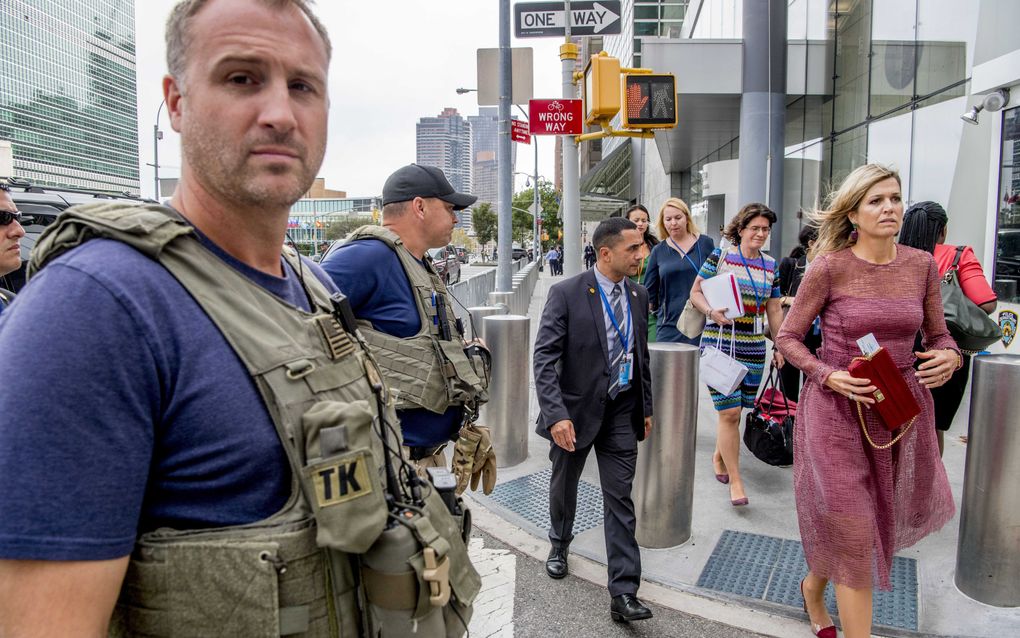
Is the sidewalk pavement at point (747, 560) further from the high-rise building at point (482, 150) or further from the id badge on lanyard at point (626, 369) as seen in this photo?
the high-rise building at point (482, 150)

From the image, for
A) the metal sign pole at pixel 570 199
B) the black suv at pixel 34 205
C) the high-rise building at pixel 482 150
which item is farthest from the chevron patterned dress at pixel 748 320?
the high-rise building at pixel 482 150

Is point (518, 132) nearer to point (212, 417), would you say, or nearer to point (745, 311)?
point (745, 311)

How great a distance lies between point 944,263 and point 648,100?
410cm

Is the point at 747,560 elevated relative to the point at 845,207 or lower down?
lower down

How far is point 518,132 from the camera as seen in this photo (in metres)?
9.43

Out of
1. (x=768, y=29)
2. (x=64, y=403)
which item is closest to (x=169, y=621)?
(x=64, y=403)

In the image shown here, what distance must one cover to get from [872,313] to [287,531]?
2939mm

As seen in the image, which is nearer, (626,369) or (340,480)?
(340,480)

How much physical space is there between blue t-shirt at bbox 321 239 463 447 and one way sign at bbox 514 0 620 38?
608 centimetres

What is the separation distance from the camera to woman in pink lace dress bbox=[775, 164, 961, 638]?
3141mm

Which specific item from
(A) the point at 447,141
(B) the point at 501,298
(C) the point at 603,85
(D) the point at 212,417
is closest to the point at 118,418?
(D) the point at 212,417

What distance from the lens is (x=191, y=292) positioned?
1161mm

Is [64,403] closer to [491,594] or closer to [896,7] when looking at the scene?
[491,594]

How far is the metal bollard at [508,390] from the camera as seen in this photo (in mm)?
6145
